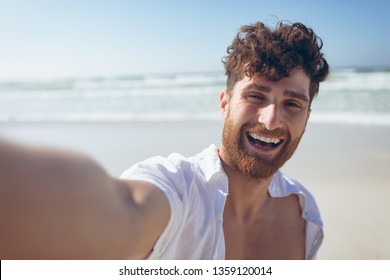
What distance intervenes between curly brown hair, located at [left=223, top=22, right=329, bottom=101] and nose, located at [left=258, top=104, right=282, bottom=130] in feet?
0.41

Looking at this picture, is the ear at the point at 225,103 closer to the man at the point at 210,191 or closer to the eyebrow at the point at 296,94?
the man at the point at 210,191

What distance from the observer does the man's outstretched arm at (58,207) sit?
1.41 ft

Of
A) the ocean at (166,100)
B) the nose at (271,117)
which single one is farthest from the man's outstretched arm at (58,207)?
the ocean at (166,100)

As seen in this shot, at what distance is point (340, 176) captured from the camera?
11.9 ft

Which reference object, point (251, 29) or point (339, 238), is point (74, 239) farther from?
point (339, 238)

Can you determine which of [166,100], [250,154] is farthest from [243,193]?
[166,100]

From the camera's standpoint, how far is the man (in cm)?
46

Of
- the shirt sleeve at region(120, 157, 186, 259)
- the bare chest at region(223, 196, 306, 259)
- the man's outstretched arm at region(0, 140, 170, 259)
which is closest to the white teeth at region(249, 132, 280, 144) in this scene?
the bare chest at region(223, 196, 306, 259)

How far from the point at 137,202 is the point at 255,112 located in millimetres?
1048

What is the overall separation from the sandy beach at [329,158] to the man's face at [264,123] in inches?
32.8

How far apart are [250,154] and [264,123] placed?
149mm

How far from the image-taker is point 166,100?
867 cm

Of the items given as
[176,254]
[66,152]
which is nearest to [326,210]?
[176,254]

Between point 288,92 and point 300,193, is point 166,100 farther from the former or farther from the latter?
point 288,92
